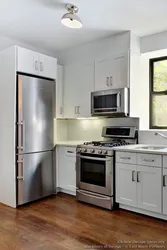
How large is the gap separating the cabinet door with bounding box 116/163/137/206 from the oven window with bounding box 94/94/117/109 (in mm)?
962

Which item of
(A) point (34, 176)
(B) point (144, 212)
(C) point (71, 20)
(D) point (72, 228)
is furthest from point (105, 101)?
(D) point (72, 228)

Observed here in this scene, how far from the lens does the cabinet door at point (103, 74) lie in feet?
12.0

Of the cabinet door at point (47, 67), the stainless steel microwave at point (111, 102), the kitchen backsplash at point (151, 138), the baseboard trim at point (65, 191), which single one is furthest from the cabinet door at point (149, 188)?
the cabinet door at point (47, 67)

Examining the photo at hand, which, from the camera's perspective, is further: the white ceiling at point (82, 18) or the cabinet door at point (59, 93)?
the cabinet door at point (59, 93)

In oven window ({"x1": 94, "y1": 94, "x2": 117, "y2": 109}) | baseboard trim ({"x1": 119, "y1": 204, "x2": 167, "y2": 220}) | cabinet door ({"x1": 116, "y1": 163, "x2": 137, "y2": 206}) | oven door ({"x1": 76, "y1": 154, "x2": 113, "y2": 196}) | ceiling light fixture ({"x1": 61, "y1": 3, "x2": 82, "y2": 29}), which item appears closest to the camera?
ceiling light fixture ({"x1": 61, "y1": 3, "x2": 82, "y2": 29})

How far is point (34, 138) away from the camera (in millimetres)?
3510

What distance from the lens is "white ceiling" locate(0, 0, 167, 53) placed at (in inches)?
107

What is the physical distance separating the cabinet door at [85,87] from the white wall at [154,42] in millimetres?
889

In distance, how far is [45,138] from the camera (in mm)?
3697

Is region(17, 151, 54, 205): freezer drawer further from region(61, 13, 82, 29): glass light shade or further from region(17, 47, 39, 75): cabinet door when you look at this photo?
region(61, 13, 82, 29): glass light shade

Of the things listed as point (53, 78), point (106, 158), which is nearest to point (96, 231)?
point (106, 158)

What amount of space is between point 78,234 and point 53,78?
98.4 inches

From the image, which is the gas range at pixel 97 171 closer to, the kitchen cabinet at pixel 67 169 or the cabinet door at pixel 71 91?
the kitchen cabinet at pixel 67 169

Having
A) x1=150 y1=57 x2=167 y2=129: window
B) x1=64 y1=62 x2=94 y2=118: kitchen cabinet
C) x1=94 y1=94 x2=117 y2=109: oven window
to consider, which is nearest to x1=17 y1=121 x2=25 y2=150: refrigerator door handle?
x1=64 y1=62 x2=94 y2=118: kitchen cabinet
